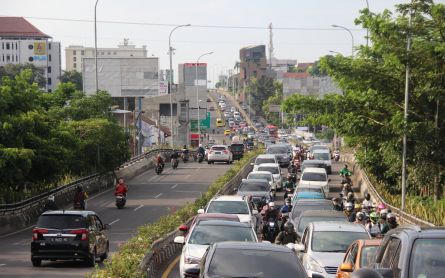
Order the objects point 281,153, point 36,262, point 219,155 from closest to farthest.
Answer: point 36,262 → point 281,153 → point 219,155

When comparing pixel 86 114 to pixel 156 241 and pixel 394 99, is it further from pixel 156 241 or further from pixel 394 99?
pixel 156 241

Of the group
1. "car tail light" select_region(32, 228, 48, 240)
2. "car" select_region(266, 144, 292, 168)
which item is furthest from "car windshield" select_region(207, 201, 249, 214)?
"car" select_region(266, 144, 292, 168)

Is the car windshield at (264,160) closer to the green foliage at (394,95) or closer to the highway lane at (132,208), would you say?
the highway lane at (132,208)

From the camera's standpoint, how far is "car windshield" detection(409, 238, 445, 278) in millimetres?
9539

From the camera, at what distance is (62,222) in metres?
23.8

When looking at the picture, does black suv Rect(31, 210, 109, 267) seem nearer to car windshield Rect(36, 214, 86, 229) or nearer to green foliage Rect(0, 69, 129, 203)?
car windshield Rect(36, 214, 86, 229)

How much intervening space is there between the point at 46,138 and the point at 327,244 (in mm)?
25583

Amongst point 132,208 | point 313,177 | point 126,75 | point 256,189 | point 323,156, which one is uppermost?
point 126,75

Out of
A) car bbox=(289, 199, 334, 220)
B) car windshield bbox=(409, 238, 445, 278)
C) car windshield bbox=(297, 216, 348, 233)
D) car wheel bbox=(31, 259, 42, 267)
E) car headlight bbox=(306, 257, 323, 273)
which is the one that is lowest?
car wheel bbox=(31, 259, 42, 267)

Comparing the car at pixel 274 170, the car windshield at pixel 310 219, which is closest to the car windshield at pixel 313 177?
the car at pixel 274 170

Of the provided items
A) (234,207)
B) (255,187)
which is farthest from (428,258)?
(255,187)

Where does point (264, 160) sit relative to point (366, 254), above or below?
below

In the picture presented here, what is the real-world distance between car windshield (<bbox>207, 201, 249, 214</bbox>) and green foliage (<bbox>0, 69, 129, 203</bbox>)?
33.8ft

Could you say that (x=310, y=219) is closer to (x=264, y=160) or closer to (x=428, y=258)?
(x=428, y=258)
